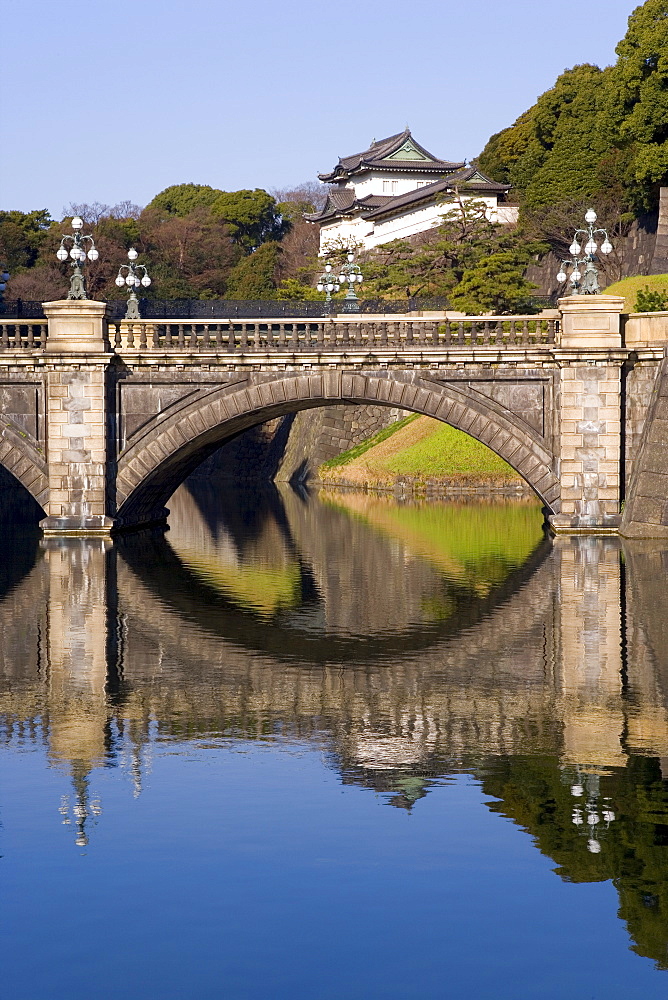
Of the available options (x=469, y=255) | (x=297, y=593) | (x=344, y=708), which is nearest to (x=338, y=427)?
(x=469, y=255)

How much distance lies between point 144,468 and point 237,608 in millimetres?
14525

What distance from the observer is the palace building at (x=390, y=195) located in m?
102

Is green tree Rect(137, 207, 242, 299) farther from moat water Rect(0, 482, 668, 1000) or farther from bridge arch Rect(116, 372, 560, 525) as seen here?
moat water Rect(0, 482, 668, 1000)

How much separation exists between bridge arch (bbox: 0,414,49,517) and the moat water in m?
Answer: 12.4

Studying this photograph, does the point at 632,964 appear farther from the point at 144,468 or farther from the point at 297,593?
the point at 144,468

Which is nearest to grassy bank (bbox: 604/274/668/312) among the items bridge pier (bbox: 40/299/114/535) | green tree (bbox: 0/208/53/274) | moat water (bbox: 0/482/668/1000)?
bridge pier (bbox: 40/299/114/535)

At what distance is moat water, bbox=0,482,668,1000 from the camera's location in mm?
12203

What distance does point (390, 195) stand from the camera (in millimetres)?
122000

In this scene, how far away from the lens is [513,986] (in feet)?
38.1

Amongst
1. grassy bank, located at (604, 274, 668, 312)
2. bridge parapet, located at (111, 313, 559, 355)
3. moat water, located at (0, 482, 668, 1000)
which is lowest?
moat water, located at (0, 482, 668, 1000)

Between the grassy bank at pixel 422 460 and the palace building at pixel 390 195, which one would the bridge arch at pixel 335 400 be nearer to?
the grassy bank at pixel 422 460

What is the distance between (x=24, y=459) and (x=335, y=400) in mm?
11213

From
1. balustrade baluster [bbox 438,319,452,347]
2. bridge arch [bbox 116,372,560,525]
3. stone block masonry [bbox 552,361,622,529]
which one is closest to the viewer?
stone block masonry [bbox 552,361,622,529]

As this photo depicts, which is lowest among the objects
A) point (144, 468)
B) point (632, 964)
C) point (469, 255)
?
point (632, 964)
